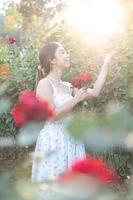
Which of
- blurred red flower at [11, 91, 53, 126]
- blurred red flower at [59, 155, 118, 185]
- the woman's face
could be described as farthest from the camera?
the woman's face

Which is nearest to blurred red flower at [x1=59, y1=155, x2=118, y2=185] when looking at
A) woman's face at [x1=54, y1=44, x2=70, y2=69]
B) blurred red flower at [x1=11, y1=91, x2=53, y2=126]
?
blurred red flower at [x1=11, y1=91, x2=53, y2=126]

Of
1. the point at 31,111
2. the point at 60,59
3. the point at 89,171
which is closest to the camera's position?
the point at 89,171

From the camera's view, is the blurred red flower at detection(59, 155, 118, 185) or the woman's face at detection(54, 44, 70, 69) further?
the woman's face at detection(54, 44, 70, 69)

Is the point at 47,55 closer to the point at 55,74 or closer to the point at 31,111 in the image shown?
the point at 55,74

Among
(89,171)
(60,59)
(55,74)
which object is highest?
(60,59)

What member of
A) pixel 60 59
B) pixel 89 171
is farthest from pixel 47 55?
pixel 89 171

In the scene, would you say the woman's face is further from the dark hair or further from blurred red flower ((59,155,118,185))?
blurred red flower ((59,155,118,185))

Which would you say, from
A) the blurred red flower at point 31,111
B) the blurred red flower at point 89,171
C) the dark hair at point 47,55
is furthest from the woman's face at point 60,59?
the blurred red flower at point 89,171

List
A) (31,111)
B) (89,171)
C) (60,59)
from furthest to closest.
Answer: (60,59) → (31,111) → (89,171)

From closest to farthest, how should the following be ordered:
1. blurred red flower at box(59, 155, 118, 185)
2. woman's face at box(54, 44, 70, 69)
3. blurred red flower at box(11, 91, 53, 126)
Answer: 1. blurred red flower at box(59, 155, 118, 185)
2. blurred red flower at box(11, 91, 53, 126)
3. woman's face at box(54, 44, 70, 69)

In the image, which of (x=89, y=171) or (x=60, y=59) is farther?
(x=60, y=59)

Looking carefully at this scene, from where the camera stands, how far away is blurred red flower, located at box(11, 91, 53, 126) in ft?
3.15

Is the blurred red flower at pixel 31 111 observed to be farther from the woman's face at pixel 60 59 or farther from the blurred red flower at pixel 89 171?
the woman's face at pixel 60 59

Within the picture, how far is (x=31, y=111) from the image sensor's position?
Answer: 38.3 inches
